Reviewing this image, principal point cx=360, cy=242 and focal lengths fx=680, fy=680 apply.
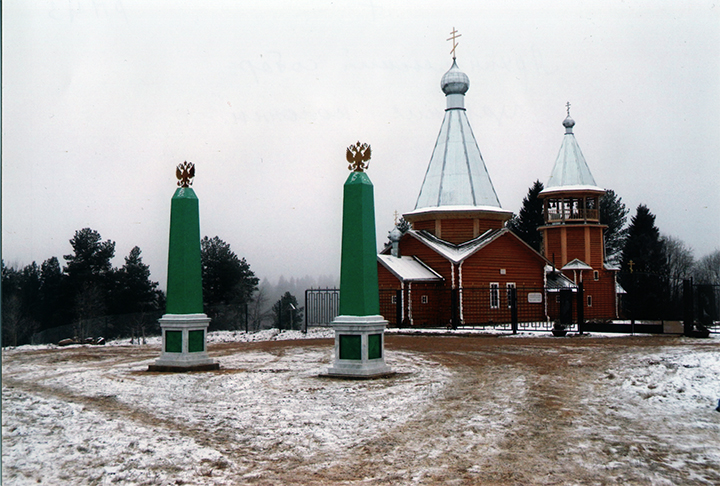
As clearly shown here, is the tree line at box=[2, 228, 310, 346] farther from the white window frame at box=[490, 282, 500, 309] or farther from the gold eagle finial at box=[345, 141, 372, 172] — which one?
the gold eagle finial at box=[345, 141, 372, 172]

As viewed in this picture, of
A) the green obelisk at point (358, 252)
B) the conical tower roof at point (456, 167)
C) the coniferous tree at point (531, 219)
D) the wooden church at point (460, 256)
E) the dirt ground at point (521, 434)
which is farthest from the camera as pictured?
the coniferous tree at point (531, 219)

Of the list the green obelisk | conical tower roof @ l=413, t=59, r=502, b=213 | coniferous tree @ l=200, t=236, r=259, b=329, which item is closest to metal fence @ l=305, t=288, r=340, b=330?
conical tower roof @ l=413, t=59, r=502, b=213

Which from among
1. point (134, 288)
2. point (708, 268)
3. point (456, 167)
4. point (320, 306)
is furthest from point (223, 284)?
point (708, 268)

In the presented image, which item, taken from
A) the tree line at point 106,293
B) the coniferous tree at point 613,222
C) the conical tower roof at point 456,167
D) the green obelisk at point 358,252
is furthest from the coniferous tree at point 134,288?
the coniferous tree at point 613,222

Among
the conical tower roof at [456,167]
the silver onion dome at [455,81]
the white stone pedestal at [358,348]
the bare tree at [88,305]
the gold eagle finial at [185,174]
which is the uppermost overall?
the silver onion dome at [455,81]

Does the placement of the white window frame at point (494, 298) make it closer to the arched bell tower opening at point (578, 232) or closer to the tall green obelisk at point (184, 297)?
the arched bell tower opening at point (578, 232)

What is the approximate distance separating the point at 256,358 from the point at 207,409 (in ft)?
22.5

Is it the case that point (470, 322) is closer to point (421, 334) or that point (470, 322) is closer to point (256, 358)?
point (421, 334)

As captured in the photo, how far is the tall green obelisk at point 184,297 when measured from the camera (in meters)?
13.3

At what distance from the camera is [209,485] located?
19.5 feet

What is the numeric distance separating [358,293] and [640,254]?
1527 inches

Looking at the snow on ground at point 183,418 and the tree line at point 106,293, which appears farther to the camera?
the tree line at point 106,293

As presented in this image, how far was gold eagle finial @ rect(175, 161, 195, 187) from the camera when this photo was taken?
45.3 feet

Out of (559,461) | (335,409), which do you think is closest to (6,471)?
(335,409)
